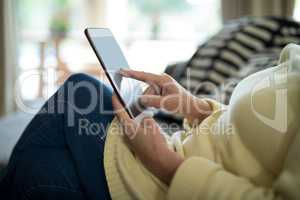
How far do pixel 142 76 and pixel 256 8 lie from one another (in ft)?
5.11

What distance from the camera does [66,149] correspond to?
802 mm

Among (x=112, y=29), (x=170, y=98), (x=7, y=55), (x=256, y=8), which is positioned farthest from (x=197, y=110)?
(x=112, y=29)

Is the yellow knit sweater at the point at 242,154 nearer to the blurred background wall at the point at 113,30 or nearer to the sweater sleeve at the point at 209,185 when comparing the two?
the sweater sleeve at the point at 209,185

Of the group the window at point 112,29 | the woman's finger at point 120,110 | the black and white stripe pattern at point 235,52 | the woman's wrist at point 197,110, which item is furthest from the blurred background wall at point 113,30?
the woman's finger at point 120,110

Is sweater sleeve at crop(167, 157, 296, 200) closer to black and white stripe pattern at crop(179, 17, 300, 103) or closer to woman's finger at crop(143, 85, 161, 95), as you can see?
woman's finger at crop(143, 85, 161, 95)

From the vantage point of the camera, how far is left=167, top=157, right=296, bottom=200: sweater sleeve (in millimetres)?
610

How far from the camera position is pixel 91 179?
0.73 metres

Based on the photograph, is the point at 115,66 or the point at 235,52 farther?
the point at 235,52

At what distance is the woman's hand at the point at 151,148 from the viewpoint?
0.70 meters

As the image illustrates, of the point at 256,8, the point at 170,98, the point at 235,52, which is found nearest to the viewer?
the point at 170,98

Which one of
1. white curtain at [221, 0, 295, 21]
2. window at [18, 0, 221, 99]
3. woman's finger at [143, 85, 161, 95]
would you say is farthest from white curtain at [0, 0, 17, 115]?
woman's finger at [143, 85, 161, 95]

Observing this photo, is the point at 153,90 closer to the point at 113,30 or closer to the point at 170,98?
the point at 170,98

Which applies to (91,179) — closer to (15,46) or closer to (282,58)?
(282,58)

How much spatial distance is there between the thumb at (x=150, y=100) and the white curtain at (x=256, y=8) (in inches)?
60.7
